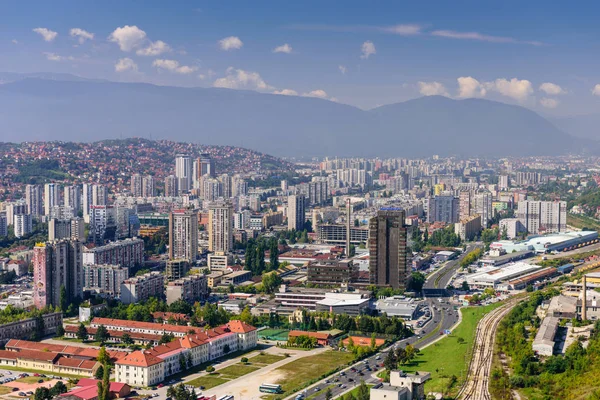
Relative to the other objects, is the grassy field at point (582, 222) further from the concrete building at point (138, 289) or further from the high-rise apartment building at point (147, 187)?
the high-rise apartment building at point (147, 187)

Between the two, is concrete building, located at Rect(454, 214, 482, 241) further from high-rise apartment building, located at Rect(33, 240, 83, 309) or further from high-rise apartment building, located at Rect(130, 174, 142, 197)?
high-rise apartment building, located at Rect(130, 174, 142, 197)

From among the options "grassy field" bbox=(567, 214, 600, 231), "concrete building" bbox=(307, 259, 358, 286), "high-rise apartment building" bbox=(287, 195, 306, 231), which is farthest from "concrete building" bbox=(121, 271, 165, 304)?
"grassy field" bbox=(567, 214, 600, 231)

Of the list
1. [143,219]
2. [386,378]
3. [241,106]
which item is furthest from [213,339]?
[241,106]

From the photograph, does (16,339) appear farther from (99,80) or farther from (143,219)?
(99,80)

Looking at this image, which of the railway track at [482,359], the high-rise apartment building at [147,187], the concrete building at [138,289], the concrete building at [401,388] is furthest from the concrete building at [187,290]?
the high-rise apartment building at [147,187]

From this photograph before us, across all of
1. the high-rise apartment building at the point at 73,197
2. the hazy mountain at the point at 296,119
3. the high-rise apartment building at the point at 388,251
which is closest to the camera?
the high-rise apartment building at the point at 388,251
